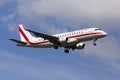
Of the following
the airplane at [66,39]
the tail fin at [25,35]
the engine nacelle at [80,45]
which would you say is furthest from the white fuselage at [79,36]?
the tail fin at [25,35]

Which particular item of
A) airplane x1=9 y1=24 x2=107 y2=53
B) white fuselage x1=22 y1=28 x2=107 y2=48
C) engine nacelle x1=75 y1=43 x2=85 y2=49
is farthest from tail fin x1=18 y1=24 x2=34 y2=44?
white fuselage x1=22 y1=28 x2=107 y2=48

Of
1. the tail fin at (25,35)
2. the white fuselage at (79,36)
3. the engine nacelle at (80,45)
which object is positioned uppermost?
the tail fin at (25,35)

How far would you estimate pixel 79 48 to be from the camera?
118375 mm

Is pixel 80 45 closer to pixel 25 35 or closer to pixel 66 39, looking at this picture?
pixel 66 39

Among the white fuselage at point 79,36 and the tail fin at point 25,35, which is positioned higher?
the tail fin at point 25,35

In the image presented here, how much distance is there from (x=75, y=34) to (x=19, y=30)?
31.0 meters

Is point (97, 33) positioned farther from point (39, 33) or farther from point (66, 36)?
point (39, 33)

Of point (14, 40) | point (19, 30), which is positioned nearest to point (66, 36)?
point (14, 40)

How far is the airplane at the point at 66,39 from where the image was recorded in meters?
108

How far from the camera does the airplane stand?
10831cm

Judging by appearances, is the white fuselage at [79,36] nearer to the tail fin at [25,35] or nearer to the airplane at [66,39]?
the airplane at [66,39]

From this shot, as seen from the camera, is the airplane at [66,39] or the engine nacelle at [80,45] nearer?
the airplane at [66,39]

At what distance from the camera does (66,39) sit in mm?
110938

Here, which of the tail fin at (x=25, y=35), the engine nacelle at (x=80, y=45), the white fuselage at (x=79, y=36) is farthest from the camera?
the tail fin at (x=25, y=35)
